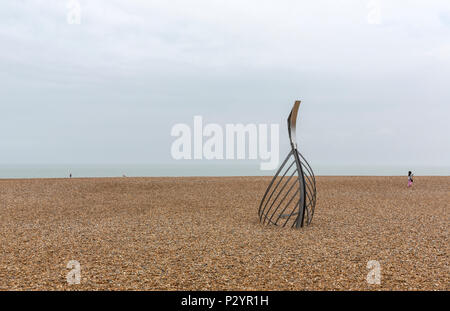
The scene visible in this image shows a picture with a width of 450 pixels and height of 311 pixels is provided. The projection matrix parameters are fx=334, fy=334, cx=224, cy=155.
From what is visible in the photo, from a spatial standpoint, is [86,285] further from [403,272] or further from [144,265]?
[403,272]

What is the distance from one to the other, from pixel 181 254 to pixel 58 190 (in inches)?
544

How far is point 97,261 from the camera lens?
683 cm

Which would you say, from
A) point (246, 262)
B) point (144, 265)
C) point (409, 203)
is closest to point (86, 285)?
point (144, 265)

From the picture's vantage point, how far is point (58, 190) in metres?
18.3

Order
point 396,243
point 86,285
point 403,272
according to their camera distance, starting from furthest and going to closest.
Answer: point 396,243, point 403,272, point 86,285

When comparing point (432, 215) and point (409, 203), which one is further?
point (409, 203)

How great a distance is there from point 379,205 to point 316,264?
9.09 m

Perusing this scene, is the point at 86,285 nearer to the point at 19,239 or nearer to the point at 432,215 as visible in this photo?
the point at 19,239

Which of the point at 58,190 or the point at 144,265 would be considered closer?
the point at 144,265

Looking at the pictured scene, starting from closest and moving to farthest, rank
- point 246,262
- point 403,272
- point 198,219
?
point 403,272 < point 246,262 < point 198,219

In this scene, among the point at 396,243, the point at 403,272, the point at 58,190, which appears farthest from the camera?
A: the point at 58,190
